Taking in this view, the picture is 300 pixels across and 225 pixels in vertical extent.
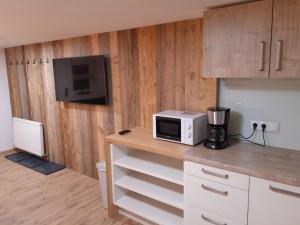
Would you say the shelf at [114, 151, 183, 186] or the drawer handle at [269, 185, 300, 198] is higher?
the drawer handle at [269, 185, 300, 198]

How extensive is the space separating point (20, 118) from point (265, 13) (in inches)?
178

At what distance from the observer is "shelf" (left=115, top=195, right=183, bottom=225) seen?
7.49ft

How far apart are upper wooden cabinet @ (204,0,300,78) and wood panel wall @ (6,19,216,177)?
1.22ft

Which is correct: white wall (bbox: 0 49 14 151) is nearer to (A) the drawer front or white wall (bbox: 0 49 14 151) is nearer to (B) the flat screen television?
(B) the flat screen television

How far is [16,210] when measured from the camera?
283 cm

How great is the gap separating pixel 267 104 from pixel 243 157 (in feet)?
1.77

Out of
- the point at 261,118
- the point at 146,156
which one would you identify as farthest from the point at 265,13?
the point at 146,156

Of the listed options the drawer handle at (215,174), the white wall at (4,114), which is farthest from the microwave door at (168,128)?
the white wall at (4,114)

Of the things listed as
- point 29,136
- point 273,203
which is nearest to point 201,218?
point 273,203

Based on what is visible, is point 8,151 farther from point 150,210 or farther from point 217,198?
point 217,198

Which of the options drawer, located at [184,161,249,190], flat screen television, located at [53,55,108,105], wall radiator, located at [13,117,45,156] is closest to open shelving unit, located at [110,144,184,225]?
drawer, located at [184,161,249,190]

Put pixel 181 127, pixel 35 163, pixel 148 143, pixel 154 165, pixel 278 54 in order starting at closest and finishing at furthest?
1. pixel 278 54
2. pixel 181 127
3. pixel 148 143
4. pixel 154 165
5. pixel 35 163

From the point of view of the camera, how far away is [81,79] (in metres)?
3.22

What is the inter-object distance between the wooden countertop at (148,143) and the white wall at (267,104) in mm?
575
